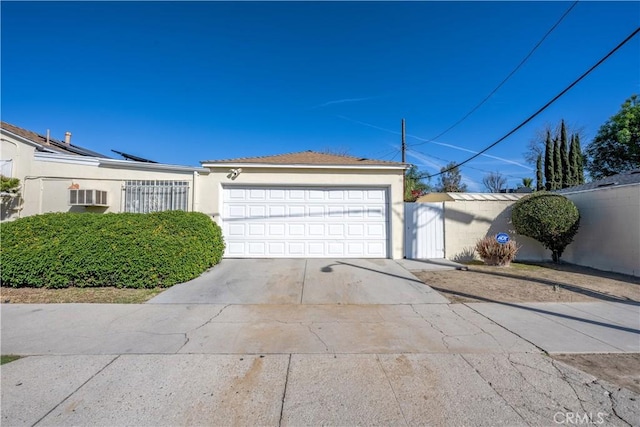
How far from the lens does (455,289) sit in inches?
241

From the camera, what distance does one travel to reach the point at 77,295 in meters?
5.56

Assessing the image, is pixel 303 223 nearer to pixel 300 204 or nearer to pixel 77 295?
pixel 300 204

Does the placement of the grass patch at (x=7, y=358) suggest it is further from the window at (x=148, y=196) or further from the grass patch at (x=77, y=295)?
the window at (x=148, y=196)

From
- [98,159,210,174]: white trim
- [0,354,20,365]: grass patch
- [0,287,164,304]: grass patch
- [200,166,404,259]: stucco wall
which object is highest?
[98,159,210,174]: white trim

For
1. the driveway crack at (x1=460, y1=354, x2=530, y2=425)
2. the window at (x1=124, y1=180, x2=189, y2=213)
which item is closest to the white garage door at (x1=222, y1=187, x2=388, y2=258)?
the window at (x1=124, y1=180, x2=189, y2=213)

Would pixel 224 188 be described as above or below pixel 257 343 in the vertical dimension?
above

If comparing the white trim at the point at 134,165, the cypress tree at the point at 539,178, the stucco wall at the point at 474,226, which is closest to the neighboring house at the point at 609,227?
the stucco wall at the point at 474,226

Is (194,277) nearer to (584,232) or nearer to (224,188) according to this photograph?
(224,188)

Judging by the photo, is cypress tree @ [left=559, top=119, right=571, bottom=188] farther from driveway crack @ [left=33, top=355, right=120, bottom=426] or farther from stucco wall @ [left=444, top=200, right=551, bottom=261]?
driveway crack @ [left=33, top=355, right=120, bottom=426]

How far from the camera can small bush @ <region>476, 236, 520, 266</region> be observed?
27.6ft

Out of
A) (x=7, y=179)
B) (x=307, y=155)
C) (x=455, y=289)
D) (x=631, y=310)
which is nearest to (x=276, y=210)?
(x=307, y=155)

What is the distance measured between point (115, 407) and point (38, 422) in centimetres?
50

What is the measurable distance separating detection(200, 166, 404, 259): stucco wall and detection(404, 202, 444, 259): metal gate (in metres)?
0.28

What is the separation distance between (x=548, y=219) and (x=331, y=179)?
21.2 ft
